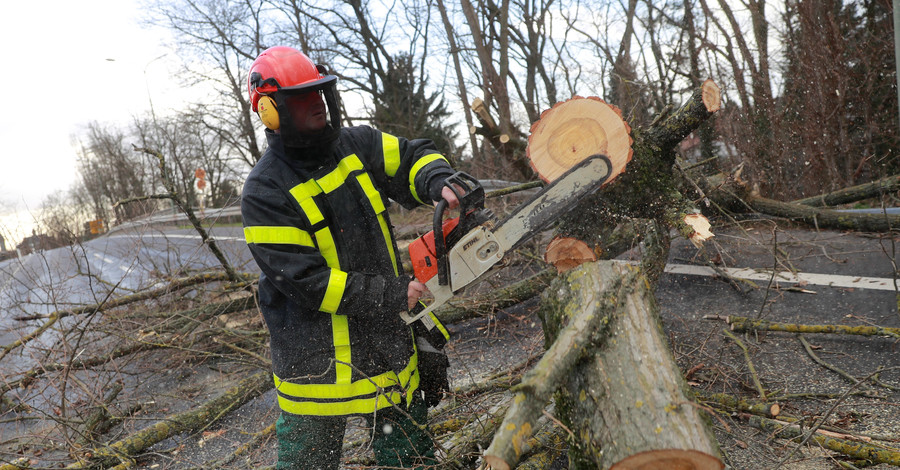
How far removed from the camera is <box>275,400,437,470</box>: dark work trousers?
69.4 inches

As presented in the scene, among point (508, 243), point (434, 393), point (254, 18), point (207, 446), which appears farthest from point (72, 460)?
point (254, 18)

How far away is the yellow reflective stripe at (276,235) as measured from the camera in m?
1.69

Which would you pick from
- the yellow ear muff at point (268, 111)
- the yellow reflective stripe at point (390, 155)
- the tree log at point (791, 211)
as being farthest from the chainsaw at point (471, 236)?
the tree log at point (791, 211)

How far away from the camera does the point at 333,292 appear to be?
66.0 inches

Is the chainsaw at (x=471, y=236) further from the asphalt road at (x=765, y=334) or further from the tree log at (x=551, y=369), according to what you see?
the asphalt road at (x=765, y=334)

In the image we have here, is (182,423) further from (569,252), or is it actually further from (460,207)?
(569,252)

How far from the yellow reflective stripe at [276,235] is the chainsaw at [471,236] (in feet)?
1.34

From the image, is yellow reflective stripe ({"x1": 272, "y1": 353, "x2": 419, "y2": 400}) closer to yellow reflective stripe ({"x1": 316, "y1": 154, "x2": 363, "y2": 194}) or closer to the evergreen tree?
yellow reflective stripe ({"x1": 316, "y1": 154, "x2": 363, "y2": 194})

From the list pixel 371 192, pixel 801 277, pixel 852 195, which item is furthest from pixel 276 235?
pixel 852 195

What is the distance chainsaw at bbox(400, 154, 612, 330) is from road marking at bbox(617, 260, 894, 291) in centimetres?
257

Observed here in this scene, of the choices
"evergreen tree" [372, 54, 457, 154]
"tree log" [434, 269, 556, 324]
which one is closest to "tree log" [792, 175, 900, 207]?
"tree log" [434, 269, 556, 324]

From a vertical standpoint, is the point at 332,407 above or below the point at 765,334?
above

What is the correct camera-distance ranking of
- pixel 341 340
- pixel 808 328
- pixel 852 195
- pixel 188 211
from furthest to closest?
pixel 852 195 < pixel 188 211 < pixel 808 328 < pixel 341 340

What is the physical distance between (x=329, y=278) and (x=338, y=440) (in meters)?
0.64
